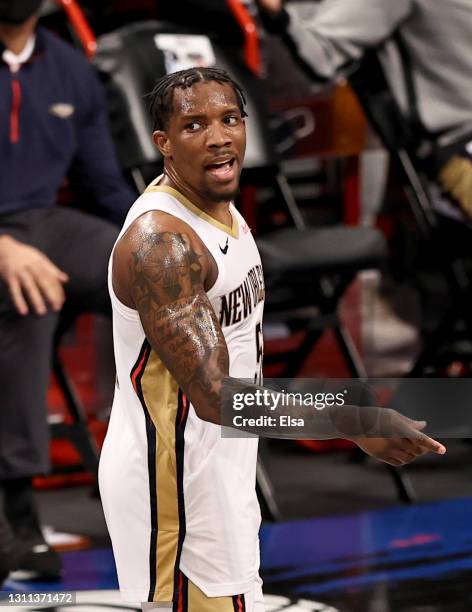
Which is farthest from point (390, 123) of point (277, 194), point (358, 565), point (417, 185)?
point (358, 565)

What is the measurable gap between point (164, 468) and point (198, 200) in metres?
0.43

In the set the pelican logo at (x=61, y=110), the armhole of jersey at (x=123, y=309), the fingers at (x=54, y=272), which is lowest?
the fingers at (x=54, y=272)

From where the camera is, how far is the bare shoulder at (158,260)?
6.82ft

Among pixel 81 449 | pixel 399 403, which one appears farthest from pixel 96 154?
pixel 399 403

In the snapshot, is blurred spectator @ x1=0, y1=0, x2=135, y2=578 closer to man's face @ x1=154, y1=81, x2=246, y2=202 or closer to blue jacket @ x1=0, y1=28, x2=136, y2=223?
blue jacket @ x1=0, y1=28, x2=136, y2=223

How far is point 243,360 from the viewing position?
7.43 ft

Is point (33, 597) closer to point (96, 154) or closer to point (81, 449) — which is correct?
point (81, 449)

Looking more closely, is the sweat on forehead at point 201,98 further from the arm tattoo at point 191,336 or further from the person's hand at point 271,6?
the person's hand at point 271,6

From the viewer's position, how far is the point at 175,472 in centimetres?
221

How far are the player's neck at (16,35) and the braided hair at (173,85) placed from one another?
172 cm

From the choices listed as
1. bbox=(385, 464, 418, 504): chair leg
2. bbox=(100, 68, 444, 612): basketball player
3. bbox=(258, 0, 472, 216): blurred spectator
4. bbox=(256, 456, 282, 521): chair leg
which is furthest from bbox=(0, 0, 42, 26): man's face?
bbox=(385, 464, 418, 504): chair leg

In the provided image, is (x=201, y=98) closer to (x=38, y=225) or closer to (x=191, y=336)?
(x=191, y=336)

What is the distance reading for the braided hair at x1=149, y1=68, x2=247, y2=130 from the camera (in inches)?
86.0

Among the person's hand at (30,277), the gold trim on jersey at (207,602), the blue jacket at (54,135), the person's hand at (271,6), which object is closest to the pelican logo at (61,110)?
the blue jacket at (54,135)
